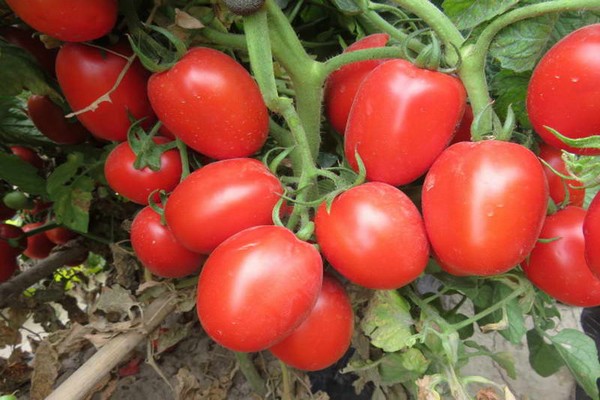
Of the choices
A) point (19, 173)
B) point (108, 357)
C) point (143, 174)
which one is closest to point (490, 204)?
point (143, 174)

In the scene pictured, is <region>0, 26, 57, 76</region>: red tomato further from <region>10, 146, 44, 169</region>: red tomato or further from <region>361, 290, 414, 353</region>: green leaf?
<region>361, 290, 414, 353</region>: green leaf

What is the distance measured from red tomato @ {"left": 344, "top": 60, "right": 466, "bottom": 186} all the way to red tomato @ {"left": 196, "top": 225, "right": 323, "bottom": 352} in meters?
0.13

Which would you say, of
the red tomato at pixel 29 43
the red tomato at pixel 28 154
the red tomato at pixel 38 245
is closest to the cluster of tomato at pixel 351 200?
the red tomato at pixel 29 43

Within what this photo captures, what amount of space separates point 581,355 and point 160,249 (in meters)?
0.63

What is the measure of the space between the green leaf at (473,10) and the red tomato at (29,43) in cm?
58

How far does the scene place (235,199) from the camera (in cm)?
57

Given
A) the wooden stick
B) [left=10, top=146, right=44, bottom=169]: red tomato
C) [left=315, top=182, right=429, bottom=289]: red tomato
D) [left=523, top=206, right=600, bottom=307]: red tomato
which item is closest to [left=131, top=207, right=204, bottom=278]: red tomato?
the wooden stick

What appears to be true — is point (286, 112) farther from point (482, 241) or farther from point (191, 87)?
point (482, 241)

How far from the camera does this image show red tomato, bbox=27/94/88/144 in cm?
88

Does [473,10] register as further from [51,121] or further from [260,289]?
[51,121]

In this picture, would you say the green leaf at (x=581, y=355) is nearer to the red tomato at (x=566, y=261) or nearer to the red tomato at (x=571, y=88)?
the red tomato at (x=566, y=261)

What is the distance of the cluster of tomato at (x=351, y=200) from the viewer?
484mm

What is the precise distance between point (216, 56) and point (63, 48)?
210mm

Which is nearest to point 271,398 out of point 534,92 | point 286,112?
point 286,112
